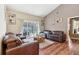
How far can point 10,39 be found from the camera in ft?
6.61

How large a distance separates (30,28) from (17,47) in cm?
42

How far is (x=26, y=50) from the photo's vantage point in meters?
2.06

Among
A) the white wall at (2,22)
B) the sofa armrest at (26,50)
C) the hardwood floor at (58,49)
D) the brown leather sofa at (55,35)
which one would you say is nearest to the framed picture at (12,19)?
the white wall at (2,22)

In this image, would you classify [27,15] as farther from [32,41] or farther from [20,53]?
[20,53]

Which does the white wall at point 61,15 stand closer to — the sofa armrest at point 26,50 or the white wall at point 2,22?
the sofa armrest at point 26,50

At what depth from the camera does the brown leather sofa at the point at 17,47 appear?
1984mm

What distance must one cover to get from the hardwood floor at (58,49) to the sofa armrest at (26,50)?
0.35 feet

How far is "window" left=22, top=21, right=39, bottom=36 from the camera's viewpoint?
211 cm

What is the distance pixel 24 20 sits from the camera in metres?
2.09

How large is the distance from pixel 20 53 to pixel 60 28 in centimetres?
84
